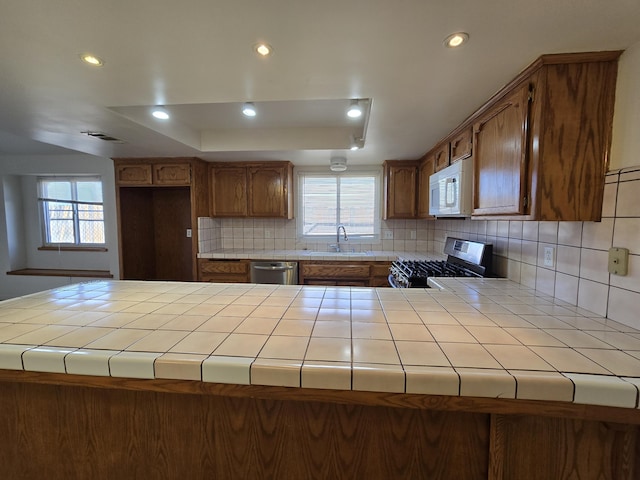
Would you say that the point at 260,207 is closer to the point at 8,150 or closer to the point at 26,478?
the point at 26,478

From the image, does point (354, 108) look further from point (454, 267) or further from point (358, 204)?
point (358, 204)

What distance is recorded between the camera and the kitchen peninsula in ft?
2.42

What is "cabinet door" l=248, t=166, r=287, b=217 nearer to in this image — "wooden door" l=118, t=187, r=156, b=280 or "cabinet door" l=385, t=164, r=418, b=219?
"cabinet door" l=385, t=164, r=418, b=219

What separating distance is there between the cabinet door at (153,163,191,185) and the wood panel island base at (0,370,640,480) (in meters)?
2.59

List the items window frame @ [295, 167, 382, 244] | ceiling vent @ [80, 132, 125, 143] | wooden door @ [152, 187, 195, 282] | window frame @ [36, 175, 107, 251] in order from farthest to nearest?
window frame @ [36, 175, 107, 251]
wooden door @ [152, 187, 195, 282]
window frame @ [295, 167, 382, 244]
ceiling vent @ [80, 132, 125, 143]

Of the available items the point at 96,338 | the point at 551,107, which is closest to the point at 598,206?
the point at 551,107

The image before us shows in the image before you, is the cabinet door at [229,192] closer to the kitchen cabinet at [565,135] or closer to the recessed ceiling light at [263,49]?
the recessed ceiling light at [263,49]

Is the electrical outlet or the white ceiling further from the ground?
the white ceiling

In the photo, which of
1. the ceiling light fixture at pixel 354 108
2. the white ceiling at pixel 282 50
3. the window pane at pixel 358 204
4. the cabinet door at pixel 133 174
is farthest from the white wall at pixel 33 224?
the ceiling light fixture at pixel 354 108

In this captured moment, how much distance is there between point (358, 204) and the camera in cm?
371

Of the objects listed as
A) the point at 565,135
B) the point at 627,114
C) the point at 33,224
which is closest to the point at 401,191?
the point at 565,135

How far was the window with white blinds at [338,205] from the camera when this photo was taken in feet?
12.1

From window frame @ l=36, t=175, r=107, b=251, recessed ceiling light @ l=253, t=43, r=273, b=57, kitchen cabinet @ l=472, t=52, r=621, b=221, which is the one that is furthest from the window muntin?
kitchen cabinet @ l=472, t=52, r=621, b=221

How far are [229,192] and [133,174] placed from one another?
1.13m
